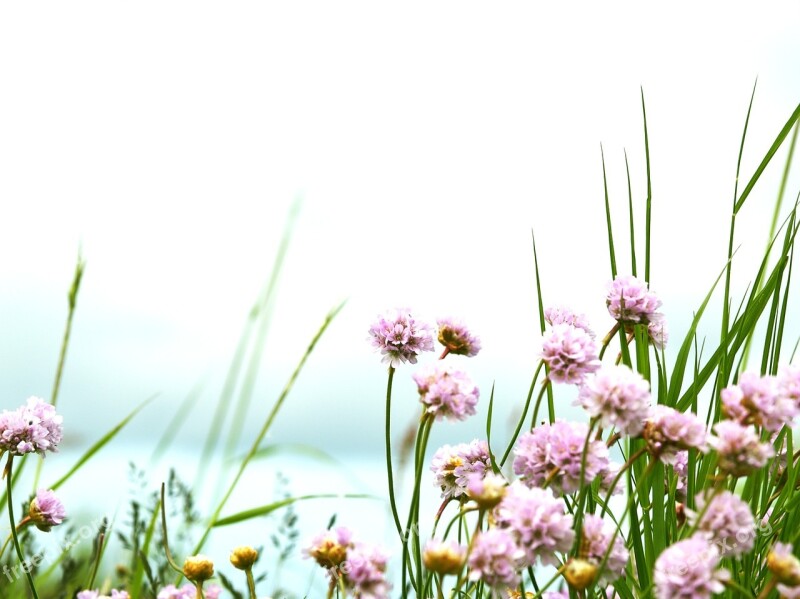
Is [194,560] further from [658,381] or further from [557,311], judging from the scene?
[658,381]

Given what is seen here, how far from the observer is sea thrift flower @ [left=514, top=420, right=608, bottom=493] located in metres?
1.79

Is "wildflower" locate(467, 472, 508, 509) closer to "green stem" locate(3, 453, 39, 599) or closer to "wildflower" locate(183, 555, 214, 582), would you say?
"wildflower" locate(183, 555, 214, 582)

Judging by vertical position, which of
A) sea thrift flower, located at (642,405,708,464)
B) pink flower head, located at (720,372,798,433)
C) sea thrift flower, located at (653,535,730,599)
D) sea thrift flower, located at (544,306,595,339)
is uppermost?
A: sea thrift flower, located at (544,306,595,339)

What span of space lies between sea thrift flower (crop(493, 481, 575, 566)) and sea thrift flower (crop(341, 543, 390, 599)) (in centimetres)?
26

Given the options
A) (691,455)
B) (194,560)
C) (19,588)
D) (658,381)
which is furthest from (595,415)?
(19,588)

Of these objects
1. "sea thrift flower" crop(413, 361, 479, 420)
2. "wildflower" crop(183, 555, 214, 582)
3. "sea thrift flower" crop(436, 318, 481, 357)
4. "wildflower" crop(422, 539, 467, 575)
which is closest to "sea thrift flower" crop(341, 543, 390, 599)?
"wildflower" crop(422, 539, 467, 575)

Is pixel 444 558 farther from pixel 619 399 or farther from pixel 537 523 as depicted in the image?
pixel 619 399

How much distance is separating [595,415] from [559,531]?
0.24 metres

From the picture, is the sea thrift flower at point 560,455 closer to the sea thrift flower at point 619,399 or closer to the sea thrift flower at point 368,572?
the sea thrift flower at point 619,399

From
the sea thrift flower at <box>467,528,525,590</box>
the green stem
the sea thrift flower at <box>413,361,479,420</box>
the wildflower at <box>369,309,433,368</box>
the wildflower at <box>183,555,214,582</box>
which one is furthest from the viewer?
the wildflower at <box>369,309,433,368</box>

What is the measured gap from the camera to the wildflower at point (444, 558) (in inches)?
61.5

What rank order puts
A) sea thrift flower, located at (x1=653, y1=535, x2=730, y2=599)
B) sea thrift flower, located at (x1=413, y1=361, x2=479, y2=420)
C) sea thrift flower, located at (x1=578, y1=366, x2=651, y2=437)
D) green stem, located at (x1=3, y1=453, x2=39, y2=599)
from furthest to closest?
green stem, located at (x1=3, y1=453, x2=39, y2=599), sea thrift flower, located at (x1=413, y1=361, x2=479, y2=420), sea thrift flower, located at (x1=578, y1=366, x2=651, y2=437), sea thrift flower, located at (x1=653, y1=535, x2=730, y2=599)

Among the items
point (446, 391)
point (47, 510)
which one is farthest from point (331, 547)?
point (47, 510)

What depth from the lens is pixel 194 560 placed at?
2.04 metres
